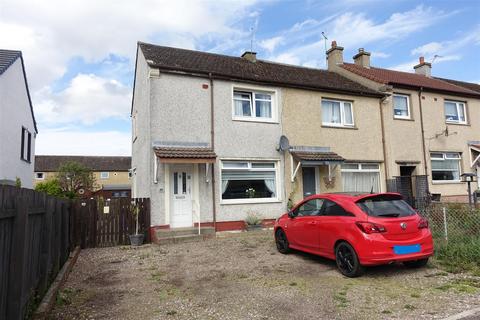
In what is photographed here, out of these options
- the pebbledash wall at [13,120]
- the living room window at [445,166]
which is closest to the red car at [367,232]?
the living room window at [445,166]

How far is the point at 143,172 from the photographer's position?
536 inches

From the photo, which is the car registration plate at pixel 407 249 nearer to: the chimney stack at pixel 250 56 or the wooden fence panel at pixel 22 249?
the wooden fence panel at pixel 22 249

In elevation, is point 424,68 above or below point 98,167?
above

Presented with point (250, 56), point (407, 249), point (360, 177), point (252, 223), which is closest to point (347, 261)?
point (407, 249)

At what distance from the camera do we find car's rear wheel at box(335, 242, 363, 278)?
647 centimetres

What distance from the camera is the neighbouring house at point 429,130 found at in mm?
16484

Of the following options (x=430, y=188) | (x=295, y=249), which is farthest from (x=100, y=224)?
(x=430, y=188)

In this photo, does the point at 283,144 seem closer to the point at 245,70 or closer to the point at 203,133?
the point at 203,133

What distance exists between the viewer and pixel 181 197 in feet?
40.4

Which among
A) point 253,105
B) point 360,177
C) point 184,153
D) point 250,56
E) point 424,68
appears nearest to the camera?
point 184,153

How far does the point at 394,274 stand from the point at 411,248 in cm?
66

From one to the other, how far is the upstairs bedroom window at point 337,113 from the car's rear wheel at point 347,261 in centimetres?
895

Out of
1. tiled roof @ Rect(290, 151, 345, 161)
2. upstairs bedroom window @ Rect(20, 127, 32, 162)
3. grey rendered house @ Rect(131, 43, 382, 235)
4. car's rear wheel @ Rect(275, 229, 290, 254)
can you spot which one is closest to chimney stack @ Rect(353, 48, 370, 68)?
grey rendered house @ Rect(131, 43, 382, 235)

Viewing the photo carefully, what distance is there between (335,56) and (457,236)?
1373 centimetres
